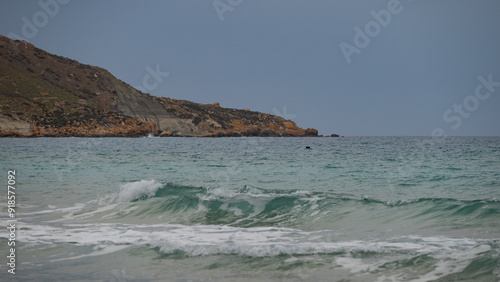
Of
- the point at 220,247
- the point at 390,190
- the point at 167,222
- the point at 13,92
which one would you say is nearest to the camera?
the point at 220,247

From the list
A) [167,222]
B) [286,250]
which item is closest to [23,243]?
[167,222]

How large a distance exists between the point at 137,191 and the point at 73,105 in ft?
475

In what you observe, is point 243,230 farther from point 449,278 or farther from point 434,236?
point 449,278

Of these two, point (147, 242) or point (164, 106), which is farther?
point (164, 106)

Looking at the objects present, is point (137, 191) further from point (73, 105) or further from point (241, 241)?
point (73, 105)

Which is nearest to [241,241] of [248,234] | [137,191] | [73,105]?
[248,234]

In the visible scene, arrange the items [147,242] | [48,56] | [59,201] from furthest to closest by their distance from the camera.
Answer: [48,56], [59,201], [147,242]

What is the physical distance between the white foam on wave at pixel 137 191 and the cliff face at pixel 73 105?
111 meters

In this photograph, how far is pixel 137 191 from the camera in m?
16.7

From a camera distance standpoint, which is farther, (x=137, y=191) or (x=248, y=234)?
(x=137, y=191)

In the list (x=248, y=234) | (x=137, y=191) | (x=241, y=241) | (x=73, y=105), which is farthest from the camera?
(x=73, y=105)

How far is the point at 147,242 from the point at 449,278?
5929mm

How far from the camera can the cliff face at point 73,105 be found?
130750 mm

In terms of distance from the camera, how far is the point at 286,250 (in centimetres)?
869
